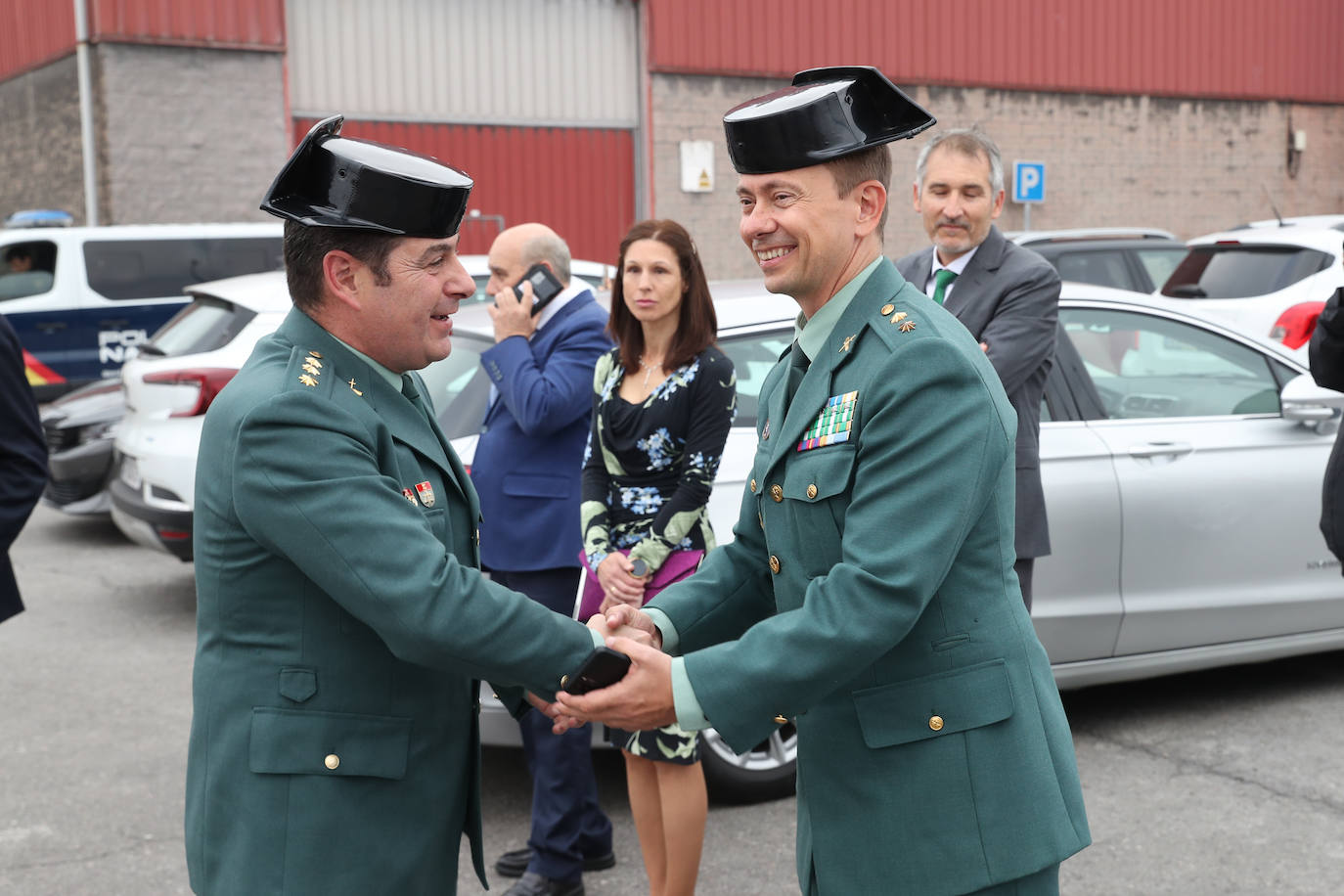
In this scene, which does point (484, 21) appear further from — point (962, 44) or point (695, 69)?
point (962, 44)

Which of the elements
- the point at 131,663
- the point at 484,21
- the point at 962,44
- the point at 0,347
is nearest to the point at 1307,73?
the point at 962,44

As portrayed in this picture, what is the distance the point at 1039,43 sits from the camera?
20.5 meters

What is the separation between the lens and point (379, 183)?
207 centimetres

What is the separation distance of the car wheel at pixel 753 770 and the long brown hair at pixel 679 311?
4.19ft

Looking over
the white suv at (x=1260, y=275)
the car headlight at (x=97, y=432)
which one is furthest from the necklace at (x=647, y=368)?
the white suv at (x=1260, y=275)

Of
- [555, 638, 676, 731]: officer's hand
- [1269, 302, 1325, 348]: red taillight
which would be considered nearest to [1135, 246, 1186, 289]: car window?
[1269, 302, 1325, 348]: red taillight

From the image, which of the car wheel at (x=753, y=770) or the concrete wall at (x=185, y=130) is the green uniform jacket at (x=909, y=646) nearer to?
the car wheel at (x=753, y=770)

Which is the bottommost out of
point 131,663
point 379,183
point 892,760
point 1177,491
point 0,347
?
point 131,663

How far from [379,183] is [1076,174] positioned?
20.8 m

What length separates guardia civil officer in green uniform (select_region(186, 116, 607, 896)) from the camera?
6.51ft

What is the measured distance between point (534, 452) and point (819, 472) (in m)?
2.17

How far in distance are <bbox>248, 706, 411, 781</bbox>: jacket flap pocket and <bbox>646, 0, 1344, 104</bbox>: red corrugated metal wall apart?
54.2 ft

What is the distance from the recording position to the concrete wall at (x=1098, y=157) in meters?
18.1

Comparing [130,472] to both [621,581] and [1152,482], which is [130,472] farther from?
[1152,482]
